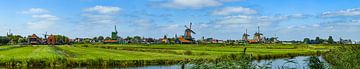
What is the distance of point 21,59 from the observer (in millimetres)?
42000

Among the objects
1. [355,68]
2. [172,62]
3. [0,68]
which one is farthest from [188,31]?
[355,68]

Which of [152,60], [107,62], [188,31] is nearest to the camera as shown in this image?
[107,62]

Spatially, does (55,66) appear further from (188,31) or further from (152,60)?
(188,31)

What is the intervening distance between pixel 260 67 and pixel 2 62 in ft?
115

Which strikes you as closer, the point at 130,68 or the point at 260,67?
the point at 260,67

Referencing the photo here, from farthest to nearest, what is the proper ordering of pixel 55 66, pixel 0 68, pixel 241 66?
pixel 55 66 < pixel 0 68 < pixel 241 66

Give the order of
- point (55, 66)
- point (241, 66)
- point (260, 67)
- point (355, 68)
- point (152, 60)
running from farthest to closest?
point (152, 60) → point (55, 66) → point (355, 68) → point (260, 67) → point (241, 66)

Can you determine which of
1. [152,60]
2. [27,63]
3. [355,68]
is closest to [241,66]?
[355,68]

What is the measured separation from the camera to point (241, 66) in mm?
10312

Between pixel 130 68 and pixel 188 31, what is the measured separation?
132m

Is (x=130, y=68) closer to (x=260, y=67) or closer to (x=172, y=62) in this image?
(x=172, y=62)

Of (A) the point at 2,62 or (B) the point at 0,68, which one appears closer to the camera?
(B) the point at 0,68

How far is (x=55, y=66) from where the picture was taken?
134ft

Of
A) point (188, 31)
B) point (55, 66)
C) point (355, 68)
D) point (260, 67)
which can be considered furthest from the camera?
point (188, 31)
